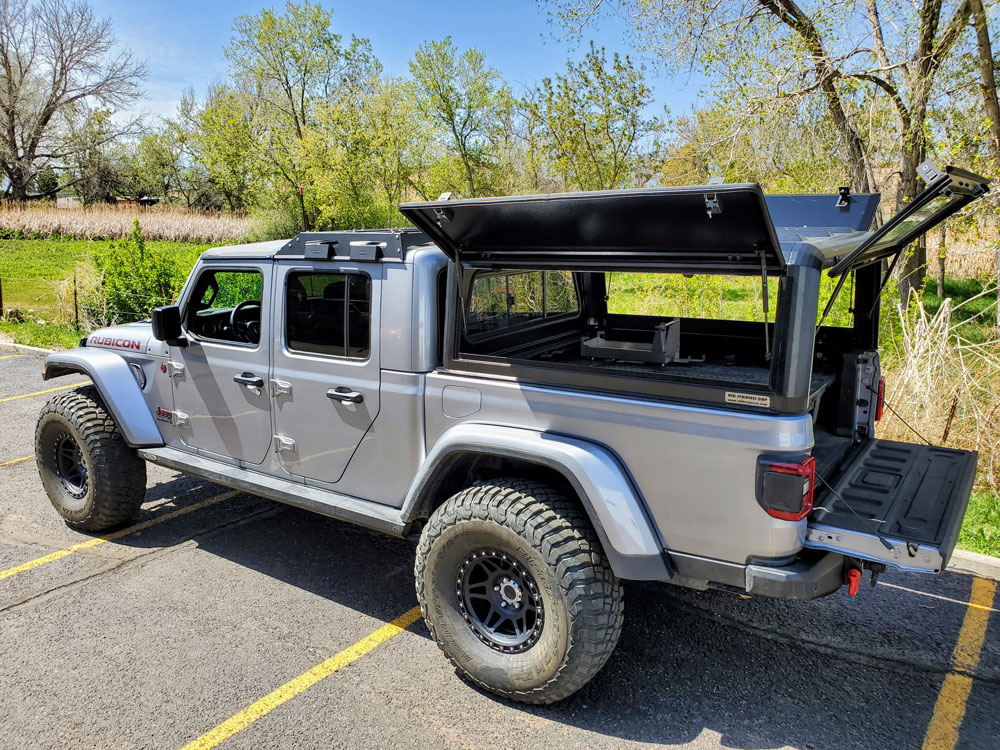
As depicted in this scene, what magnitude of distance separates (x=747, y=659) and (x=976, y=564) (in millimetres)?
1992

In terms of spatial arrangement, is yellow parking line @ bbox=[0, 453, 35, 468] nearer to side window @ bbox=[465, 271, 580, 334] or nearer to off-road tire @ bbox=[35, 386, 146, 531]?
off-road tire @ bbox=[35, 386, 146, 531]

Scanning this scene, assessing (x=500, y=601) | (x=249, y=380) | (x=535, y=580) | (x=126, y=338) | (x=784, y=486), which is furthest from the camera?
(x=126, y=338)

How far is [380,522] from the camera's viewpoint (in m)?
3.56

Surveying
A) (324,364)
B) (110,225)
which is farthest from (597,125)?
(110,225)

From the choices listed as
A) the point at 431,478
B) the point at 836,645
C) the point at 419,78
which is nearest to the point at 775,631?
the point at 836,645

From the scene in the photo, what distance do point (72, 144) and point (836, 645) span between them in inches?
1962

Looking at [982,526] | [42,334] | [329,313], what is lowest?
[982,526]

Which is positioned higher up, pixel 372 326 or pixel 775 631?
pixel 372 326

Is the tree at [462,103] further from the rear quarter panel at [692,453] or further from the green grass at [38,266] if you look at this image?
the rear quarter panel at [692,453]

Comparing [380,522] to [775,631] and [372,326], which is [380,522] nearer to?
A: [372,326]

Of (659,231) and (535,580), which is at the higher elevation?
(659,231)

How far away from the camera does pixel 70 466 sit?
5062 mm

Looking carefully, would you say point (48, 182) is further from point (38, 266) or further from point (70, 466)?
point (70, 466)

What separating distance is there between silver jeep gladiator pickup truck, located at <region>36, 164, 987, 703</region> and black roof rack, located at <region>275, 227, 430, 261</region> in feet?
0.06
